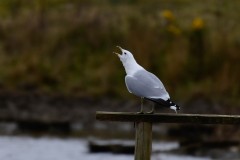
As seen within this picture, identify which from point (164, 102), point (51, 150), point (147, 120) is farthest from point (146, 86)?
point (51, 150)

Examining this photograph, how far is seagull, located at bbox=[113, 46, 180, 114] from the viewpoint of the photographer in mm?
13795

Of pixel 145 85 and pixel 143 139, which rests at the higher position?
pixel 145 85

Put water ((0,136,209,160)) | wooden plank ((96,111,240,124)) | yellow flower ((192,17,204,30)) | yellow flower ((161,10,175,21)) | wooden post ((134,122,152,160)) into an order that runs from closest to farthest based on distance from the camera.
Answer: wooden plank ((96,111,240,124))
wooden post ((134,122,152,160))
water ((0,136,209,160))
yellow flower ((192,17,204,30))
yellow flower ((161,10,175,21))

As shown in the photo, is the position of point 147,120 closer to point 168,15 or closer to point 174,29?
point 174,29

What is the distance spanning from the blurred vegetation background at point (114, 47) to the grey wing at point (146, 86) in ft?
77.3

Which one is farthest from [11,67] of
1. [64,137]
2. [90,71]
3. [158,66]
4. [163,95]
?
[163,95]

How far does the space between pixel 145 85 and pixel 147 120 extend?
1.47ft

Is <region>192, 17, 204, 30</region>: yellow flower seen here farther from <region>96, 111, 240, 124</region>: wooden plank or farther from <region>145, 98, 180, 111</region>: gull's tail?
<region>145, 98, 180, 111</region>: gull's tail

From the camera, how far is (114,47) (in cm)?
4275

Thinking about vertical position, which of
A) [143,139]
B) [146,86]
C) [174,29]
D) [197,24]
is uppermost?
[197,24]

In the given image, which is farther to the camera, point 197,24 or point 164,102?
point 197,24

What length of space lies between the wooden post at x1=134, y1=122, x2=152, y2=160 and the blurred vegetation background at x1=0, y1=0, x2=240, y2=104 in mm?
23357

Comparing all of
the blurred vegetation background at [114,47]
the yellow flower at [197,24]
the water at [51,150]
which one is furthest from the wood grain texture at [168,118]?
the yellow flower at [197,24]

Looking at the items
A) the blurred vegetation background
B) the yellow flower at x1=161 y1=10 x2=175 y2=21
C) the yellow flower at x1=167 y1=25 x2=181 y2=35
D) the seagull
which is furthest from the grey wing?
the yellow flower at x1=161 y1=10 x2=175 y2=21
